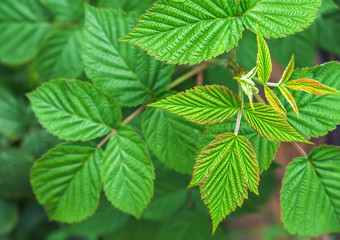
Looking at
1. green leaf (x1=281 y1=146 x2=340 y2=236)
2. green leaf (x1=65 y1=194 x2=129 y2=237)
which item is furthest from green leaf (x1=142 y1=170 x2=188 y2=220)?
green leaf (x1=281 y1=146 x2=340 y2=236)

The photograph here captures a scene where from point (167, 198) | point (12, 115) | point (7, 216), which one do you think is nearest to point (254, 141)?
point (167, 198)

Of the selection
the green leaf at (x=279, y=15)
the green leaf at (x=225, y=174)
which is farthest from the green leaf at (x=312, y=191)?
the green leaf at (x=279, y=15)

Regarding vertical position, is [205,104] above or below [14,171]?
above

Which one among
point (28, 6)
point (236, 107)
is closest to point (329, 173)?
point (236, 107)

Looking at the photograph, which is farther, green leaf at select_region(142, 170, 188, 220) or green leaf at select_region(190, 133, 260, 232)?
green leaf at select_region(142, 170, 188, 220)

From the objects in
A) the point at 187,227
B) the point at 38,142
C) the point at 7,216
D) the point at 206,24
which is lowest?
the point at 7,216

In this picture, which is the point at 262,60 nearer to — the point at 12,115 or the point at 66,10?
the point at 66,10

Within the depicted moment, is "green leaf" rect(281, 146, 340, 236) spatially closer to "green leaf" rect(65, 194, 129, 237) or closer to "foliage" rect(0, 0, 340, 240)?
"foliage" rect(0, 0, 340, 240)
